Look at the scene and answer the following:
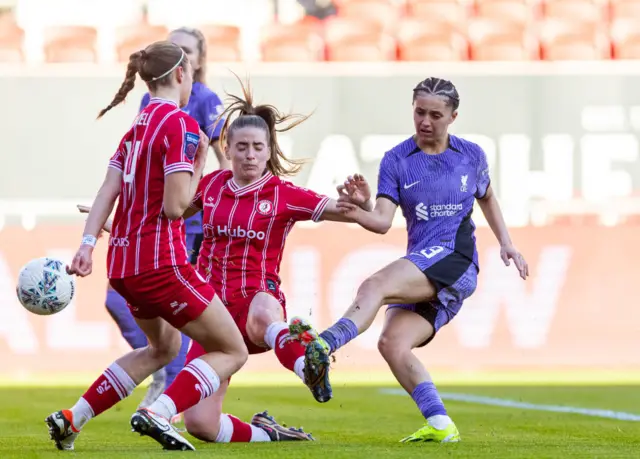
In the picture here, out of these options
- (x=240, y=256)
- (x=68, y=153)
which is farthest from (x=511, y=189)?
(x=240, y=256)

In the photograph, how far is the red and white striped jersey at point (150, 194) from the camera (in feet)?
16.6

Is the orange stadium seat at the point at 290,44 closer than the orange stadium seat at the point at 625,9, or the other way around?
the orange stadium seat at the point at 290,44

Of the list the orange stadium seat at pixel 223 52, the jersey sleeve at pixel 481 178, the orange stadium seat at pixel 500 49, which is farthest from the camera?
the orange stadium seat at pixel 500 49

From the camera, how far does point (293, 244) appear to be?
11.8 metres

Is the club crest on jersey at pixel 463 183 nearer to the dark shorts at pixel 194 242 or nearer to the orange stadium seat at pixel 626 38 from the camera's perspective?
the dark shorts at pixel 194 242

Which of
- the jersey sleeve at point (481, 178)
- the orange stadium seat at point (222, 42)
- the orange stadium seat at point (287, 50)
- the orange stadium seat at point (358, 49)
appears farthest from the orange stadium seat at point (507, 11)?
the jersey sleeve at point (481, 178)

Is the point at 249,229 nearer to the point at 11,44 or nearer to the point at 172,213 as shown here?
the point at 172,213

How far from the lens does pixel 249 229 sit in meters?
5.95

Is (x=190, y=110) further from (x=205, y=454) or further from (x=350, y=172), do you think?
(x=350, y=172)

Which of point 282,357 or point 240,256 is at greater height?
point 240,256

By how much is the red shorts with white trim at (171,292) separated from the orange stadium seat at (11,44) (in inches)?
314

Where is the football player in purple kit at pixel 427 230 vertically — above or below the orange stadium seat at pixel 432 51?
below

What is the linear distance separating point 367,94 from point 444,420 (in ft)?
21.9

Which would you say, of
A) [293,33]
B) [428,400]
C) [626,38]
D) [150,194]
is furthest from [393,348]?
[626,38]
